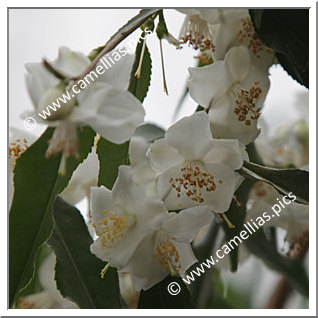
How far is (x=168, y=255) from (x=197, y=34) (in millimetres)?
247

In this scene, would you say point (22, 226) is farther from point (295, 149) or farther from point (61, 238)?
point (295, 149)

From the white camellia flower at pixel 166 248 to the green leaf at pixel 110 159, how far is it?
8cm

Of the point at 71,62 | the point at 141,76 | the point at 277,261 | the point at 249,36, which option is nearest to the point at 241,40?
the point at 249,36

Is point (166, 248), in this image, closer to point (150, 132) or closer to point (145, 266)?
point (145, 266)

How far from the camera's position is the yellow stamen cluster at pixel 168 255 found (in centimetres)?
Answer: 63

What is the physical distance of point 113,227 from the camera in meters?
0.63

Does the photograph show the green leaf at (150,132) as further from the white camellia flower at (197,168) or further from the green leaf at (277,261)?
the green leaf at (277,261)

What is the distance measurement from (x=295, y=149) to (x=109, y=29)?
46cm

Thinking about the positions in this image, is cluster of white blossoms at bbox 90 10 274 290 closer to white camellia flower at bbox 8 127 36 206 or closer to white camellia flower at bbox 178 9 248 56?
white camellia flower at bbox 178 9 248 56

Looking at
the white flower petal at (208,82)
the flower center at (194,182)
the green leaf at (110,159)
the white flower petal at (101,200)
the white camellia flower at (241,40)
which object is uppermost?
the white camellia flower at (241,40)

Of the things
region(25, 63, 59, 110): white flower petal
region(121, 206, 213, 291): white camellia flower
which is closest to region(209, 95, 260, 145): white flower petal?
region(121, 206, 213, 291): white camellia flower

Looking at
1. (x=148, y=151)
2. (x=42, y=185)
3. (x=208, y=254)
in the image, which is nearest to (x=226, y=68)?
(x=148, y=151)

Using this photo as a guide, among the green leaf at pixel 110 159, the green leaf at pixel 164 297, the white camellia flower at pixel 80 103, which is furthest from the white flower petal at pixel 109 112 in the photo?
the green leaf at pixel 164 297

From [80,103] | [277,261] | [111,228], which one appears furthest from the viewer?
[277,261]
